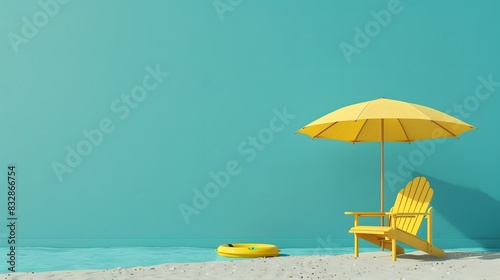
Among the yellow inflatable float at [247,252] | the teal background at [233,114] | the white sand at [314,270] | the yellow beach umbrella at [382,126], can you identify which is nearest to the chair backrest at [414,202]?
the yellow beach umbrella at [382,126]

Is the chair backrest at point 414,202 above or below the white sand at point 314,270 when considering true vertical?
above

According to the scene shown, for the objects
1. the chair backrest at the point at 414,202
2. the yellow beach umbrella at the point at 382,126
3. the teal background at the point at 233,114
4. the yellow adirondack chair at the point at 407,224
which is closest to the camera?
the yellow adirondack chair at the point at 407,224

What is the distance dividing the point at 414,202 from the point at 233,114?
8.29 ft

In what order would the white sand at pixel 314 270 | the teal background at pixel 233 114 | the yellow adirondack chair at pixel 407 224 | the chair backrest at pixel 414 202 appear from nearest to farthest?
the white sand at pixel 314 270 → the yellow adirondack chair at pixel 407 224 → the chair backrest at pixel 414 202 → the teal background at pixel 233 114

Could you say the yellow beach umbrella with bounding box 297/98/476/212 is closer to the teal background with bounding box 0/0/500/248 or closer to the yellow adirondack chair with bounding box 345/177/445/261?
the yellow adirondack chair with bounding box 345/177/445/261

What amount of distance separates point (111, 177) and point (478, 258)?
4.41 m

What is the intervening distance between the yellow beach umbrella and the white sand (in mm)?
932

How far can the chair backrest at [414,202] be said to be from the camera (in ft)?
21.1

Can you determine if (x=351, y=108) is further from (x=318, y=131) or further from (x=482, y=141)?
(x=482, y=141)

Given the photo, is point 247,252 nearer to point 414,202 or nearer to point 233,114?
point 414,202

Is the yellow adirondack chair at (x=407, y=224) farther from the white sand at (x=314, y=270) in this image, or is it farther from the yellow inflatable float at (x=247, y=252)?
the yellow inflatable float at (x=247, y=252)

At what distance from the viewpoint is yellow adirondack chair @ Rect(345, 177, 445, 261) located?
6.05 metres

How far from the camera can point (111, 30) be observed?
26.3ft

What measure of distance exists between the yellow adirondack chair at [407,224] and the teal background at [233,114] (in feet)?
3.03
